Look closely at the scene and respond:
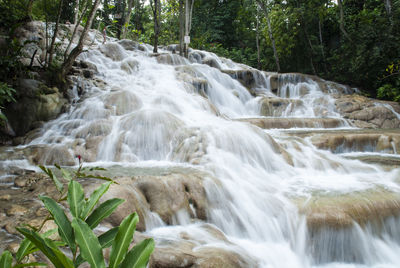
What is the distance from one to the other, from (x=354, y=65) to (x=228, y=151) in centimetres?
1213

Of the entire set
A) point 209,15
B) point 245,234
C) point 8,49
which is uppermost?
point 209,15

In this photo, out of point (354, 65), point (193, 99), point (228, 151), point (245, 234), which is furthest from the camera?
point (354, 65)

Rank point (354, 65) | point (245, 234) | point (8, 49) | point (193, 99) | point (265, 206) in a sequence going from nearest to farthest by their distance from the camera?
point (245, 234)
point (265, 206)
point (8, 49)
point (193, 99)
point (354, 65)

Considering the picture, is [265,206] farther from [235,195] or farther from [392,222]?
[392,222]

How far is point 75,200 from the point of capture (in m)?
0.76

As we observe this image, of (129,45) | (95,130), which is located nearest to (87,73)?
(95,130)

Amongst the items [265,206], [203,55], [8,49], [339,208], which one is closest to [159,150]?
[265,206]

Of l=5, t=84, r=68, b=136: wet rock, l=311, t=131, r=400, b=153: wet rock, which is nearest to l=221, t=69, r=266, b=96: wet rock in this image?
l=311, t=131, r=400, b=153: wet rock

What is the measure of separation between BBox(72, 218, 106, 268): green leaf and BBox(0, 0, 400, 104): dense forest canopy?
8092 millimetres

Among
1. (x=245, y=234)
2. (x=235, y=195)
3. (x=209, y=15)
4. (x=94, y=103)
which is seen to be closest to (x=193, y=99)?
(x=94, y=103)

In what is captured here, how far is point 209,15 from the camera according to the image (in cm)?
2488

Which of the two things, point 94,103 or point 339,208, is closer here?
point 339,208

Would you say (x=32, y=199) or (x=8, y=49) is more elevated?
(x=8, y=49)

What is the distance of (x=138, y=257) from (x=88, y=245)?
0.11 m
